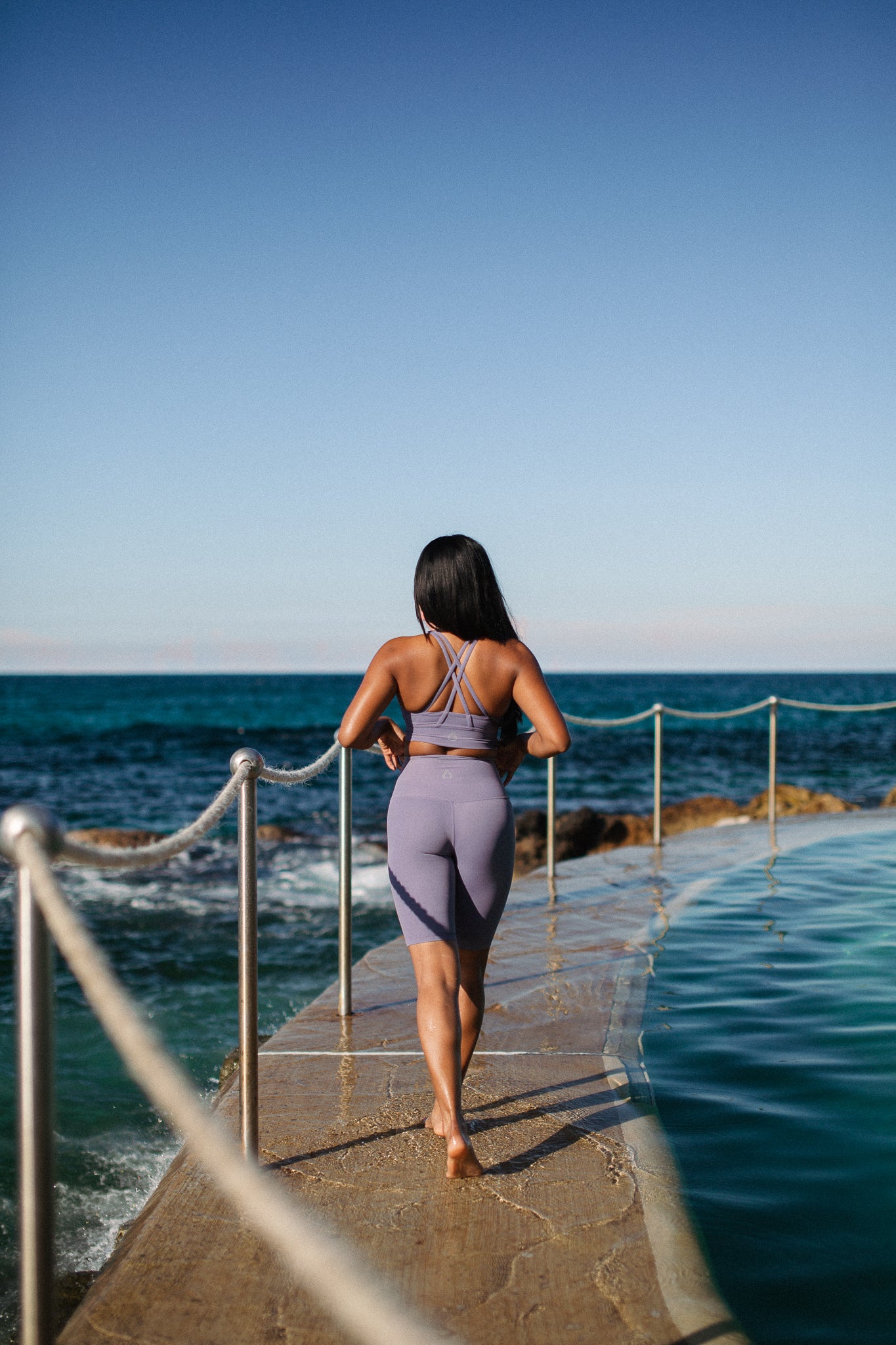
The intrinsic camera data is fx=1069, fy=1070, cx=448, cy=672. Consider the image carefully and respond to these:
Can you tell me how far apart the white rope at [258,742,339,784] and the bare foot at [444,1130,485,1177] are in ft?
3.48

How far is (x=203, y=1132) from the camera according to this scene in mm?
1467

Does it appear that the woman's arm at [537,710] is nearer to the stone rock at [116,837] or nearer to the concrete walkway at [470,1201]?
the concrete walkway at [470,1201]

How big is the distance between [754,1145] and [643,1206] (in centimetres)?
71

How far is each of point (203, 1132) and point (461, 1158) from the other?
5.14ft

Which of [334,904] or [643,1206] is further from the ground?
[643,1206]

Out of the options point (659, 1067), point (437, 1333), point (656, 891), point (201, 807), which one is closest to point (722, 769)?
point (201, 807)

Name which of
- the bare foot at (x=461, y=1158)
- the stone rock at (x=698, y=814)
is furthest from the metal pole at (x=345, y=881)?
the stone rock at (x=698, y=814)

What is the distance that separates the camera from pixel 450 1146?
2834 millimetres

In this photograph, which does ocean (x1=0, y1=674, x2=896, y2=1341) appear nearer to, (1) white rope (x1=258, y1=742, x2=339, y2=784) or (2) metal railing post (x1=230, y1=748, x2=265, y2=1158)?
(2) metal railing post (x1=230, y1=748, x2=265, y2=1158)

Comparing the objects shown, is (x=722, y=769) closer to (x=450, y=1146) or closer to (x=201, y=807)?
(x=201, y=807)

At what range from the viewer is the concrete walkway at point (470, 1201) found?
223 cm

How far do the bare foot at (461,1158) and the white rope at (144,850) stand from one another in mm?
1061

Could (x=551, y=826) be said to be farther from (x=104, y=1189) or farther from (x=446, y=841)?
(x=446, y=841)

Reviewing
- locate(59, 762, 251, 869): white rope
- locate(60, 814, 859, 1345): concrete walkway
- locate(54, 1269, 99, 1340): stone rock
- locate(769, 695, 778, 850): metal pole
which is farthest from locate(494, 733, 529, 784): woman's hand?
locate(769, 695, 778, 850): metal pole
